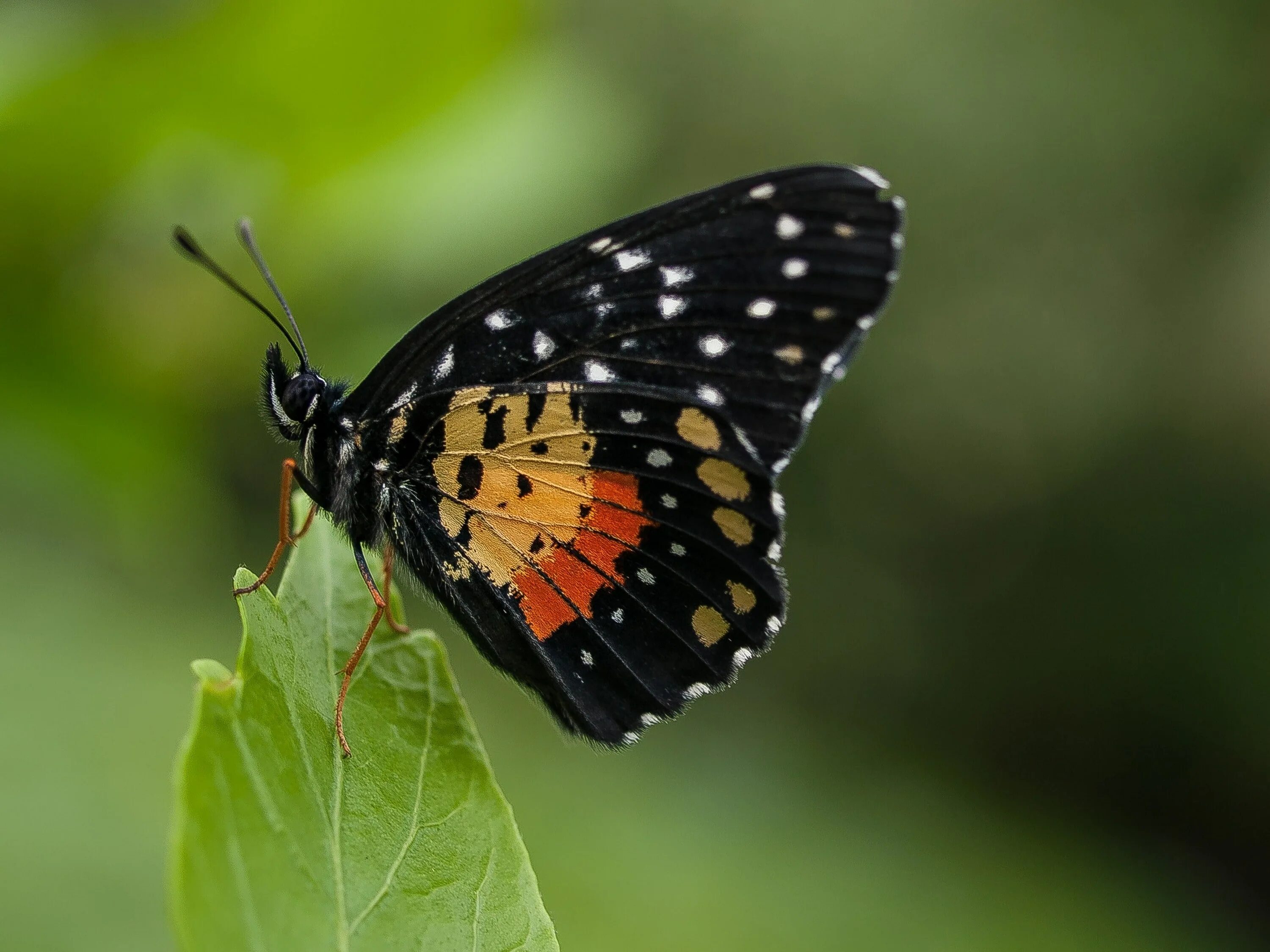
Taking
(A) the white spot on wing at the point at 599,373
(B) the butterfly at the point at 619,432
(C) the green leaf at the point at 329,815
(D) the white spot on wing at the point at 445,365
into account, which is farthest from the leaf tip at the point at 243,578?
(A) the white spot on wing at the point at 599,373

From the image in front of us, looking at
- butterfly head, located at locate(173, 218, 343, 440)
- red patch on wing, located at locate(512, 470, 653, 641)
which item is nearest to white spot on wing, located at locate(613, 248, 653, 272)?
red patch on wing, located at locate(512, 470, 653, 641)

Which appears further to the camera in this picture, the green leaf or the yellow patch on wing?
the yellow patch on wing

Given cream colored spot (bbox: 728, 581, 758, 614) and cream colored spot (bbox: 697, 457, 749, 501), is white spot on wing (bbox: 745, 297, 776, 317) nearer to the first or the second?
cream colored spot (bbox: 697, 457, 749, 501)

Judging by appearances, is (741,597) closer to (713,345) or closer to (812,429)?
(713,345)

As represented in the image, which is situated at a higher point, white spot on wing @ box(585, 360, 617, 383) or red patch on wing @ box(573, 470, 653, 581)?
white spot on wing @ box(585, 360, 617, 383)

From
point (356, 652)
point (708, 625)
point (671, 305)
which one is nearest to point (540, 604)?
point (708, 625)

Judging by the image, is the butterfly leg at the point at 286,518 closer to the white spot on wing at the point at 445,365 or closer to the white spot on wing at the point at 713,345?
the white spot on wing at the point at 445,365
